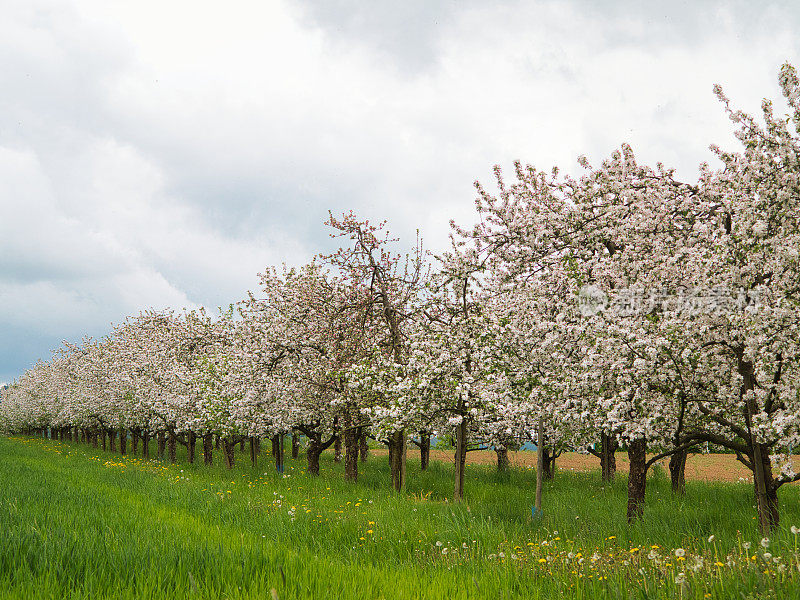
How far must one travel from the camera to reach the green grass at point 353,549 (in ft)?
17.1

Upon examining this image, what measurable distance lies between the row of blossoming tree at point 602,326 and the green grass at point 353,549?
2.01 m

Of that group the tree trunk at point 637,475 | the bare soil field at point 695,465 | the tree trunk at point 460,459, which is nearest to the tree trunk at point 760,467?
the tree trunk at point 637,475

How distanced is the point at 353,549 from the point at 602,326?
20.0 feet

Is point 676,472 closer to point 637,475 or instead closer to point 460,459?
point 637,475

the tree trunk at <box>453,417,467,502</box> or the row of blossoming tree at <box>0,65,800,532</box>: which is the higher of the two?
the row of blossoming tree at <box>0,65,800,532</box>

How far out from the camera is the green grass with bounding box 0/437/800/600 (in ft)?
17.1

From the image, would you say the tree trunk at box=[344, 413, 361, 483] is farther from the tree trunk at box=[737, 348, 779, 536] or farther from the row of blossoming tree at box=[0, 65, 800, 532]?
the tree trunk at box=[737, 348, 779, 536]

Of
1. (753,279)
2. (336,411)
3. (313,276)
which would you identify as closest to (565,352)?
(753,279)

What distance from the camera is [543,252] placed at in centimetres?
1312

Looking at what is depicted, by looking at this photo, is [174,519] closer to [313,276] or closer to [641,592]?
[641,592]

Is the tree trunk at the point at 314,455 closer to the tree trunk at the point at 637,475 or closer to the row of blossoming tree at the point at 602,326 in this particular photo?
the row of blossoming tree at the point at 602,326

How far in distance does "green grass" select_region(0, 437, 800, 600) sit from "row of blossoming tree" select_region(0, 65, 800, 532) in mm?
2010

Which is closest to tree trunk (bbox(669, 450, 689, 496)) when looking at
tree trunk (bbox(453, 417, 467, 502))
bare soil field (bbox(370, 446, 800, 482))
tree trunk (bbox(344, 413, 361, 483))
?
bare soil field (bbox(370, 446, 800, 482))

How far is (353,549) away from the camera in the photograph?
8.91 meters
